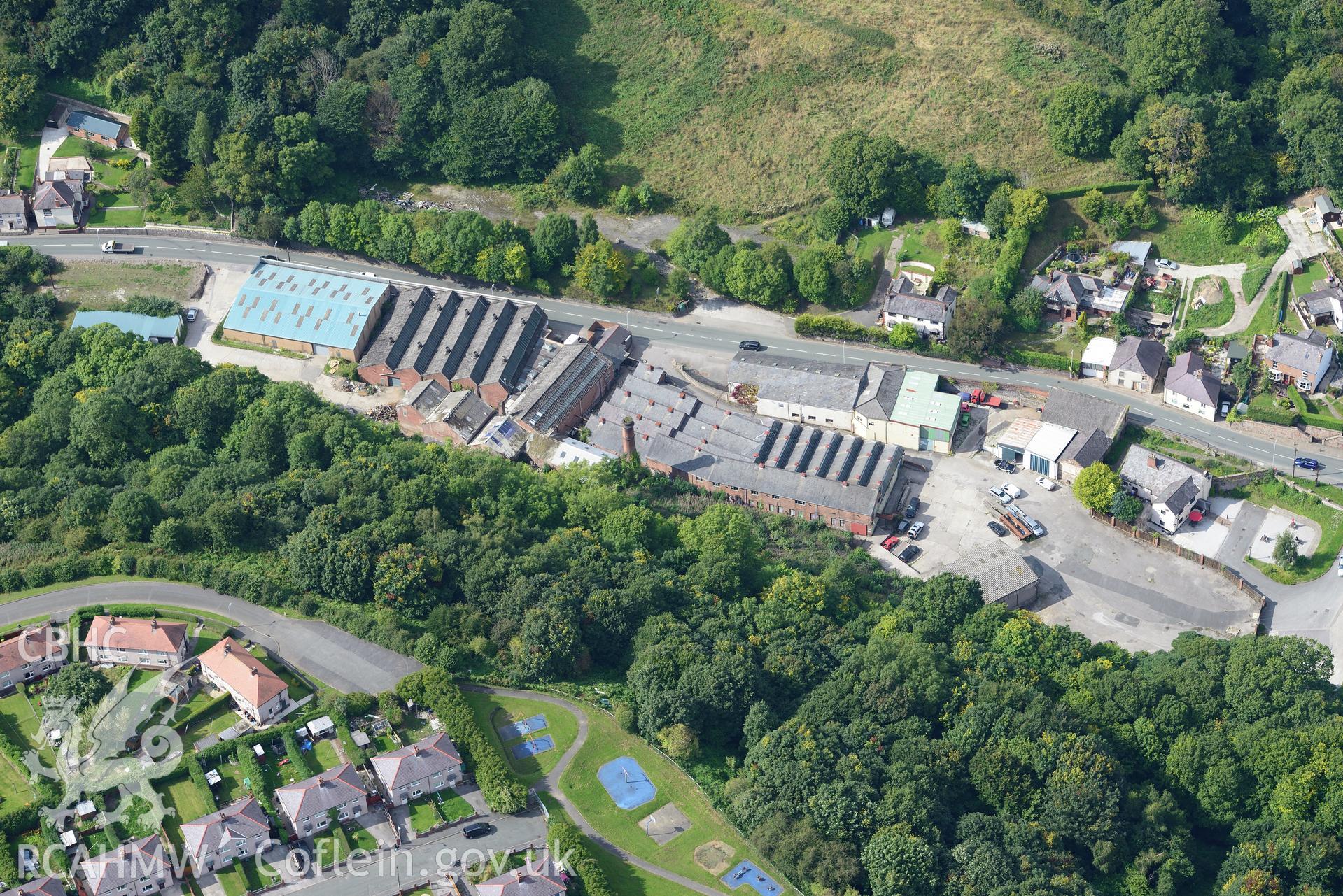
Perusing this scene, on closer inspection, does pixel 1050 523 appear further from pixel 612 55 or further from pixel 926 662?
pixel 612 55

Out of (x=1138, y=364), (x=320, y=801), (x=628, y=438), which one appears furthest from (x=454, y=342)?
(x=1138, y=364)

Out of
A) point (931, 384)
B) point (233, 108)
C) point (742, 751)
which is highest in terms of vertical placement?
point (233, 108)

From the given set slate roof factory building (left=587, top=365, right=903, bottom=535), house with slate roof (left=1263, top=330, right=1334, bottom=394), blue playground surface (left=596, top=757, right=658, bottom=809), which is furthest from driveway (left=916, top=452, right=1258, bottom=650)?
blue playground surface (left=596, top=757, right=658, bottom=809)

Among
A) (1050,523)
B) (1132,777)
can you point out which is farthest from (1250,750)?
(1050,523)

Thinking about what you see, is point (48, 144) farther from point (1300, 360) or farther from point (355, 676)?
point (1300, 360)

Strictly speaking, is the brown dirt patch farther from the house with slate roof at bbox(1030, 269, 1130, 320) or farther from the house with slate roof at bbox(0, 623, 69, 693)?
the house with slate roof at bbox(1030, 269, 1130, 320)
